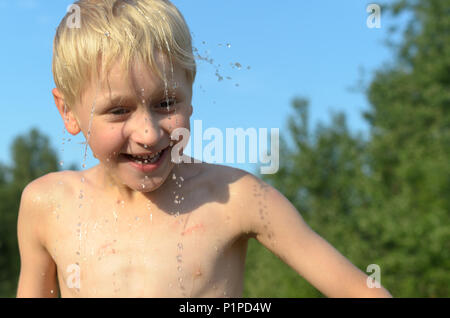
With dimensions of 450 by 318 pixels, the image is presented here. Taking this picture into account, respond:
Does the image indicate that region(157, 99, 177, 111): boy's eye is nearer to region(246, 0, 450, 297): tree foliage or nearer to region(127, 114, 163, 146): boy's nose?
region(127, 114, 163, 146): boy's nose

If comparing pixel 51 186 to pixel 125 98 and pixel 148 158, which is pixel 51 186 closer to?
pixel 148 158

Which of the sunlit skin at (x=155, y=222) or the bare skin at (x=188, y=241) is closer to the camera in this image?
the sunlit skin at (x=155, y=222)

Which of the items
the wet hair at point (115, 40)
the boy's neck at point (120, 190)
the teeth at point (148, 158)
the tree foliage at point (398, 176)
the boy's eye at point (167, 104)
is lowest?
the boy's neck at point (120, 190)

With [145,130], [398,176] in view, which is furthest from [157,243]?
[398,176]

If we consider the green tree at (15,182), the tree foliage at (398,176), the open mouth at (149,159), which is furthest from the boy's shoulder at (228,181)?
the green tree at (15,182)

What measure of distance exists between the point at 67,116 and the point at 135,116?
57 centimetres

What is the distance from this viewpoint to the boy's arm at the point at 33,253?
2.84 meters

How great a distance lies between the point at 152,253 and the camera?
2510 millimetres

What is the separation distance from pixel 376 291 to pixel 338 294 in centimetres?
18

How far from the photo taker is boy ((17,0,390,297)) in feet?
7.50

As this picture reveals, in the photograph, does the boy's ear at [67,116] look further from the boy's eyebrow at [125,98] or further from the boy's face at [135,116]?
the boy's eyebrow at [125,98]

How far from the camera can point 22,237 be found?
2.89 meters

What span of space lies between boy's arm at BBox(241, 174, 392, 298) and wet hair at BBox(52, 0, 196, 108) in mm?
728
